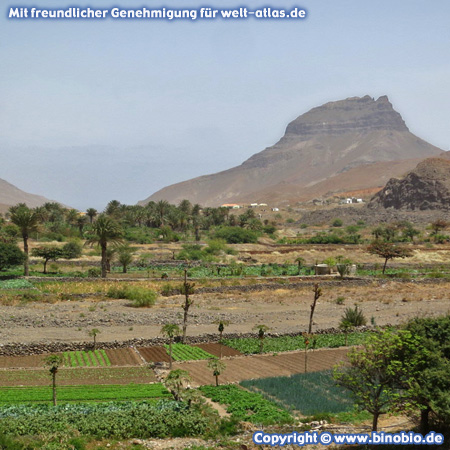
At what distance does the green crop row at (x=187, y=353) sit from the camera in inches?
1204

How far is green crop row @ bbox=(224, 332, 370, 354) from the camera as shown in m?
32.8

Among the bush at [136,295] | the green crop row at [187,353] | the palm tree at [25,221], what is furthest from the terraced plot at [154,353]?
the palm tree at [25,221]

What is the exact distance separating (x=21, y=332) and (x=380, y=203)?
175401 millimetres

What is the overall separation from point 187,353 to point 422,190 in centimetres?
16478

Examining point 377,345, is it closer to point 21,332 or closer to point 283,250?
point 21,332

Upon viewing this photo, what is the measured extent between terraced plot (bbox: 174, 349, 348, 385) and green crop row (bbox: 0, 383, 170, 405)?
8.67 feet

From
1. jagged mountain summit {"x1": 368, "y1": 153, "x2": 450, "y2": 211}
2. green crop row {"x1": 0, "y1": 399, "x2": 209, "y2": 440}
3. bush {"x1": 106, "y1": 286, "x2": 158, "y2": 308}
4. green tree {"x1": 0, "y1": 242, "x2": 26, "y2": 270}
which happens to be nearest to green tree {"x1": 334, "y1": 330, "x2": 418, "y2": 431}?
green crop row {"x1": 0, "y1": 399, "x2": 209, "y2": 440}

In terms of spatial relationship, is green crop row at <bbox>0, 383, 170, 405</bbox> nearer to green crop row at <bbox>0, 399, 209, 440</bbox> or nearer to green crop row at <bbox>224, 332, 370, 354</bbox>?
green crop row at <bbox>0, 399, 209, 440</bbox>

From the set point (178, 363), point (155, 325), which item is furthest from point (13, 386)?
point (155, 325)

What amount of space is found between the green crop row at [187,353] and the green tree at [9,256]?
3723cm

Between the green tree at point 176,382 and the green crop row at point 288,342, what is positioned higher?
the green tree at point 176,382

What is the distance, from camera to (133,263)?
78625mm

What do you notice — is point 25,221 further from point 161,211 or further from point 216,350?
point 161,211

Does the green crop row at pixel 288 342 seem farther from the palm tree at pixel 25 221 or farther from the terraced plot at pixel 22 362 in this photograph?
the palm tree at pixel 25 221
